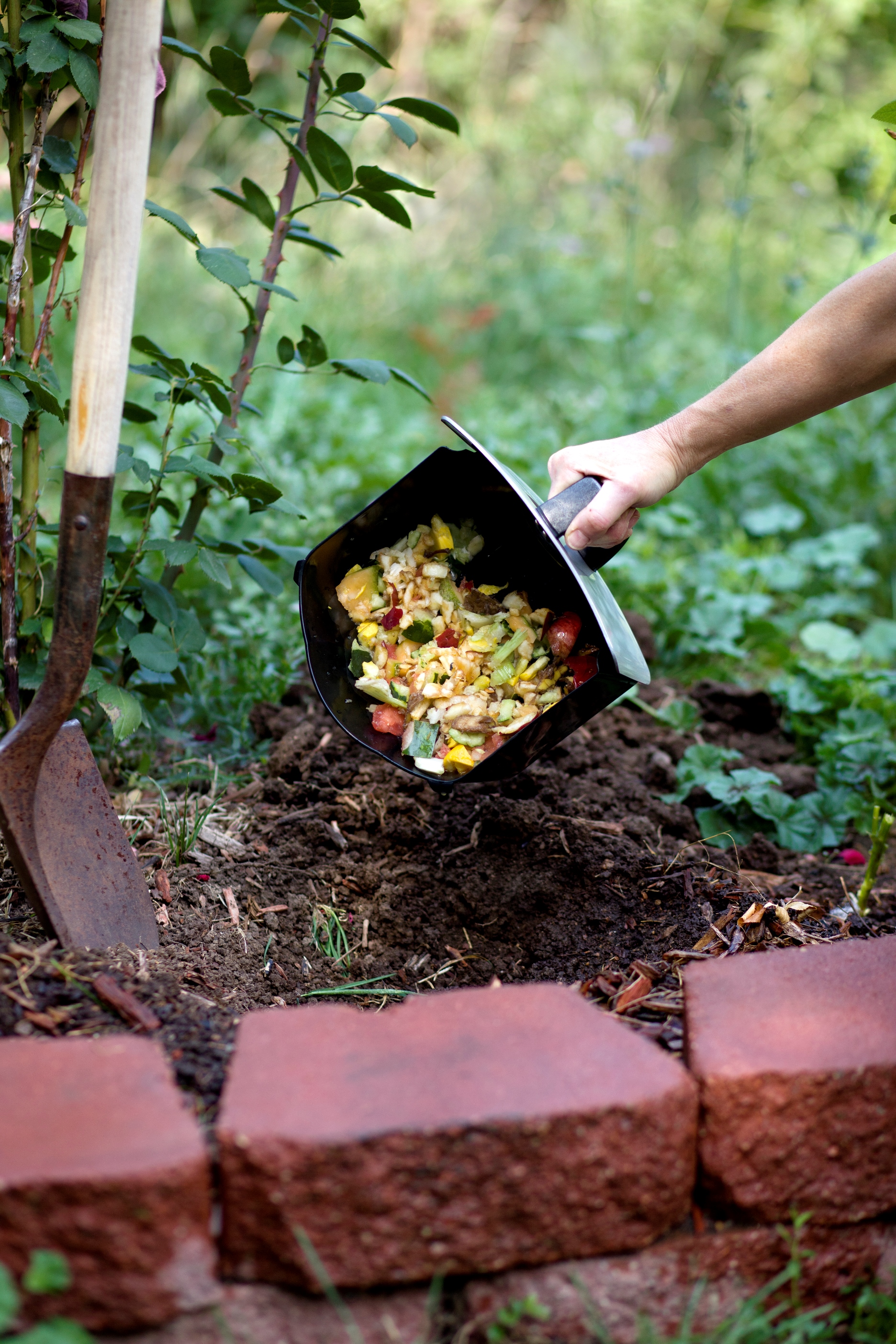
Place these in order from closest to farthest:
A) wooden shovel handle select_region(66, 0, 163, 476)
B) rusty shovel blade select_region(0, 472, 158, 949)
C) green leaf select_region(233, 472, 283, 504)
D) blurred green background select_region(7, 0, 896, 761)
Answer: wooden shovel handle select_region(66, 0, 163, 476), rusty shovel blade select_region(0, 472, 158, 949), green leaf select_region(233, 472, 283, 504), blurred green background select_region(7, 0, 896, 761)

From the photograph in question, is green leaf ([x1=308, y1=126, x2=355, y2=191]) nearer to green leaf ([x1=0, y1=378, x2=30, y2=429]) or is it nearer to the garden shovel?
the garden shovel

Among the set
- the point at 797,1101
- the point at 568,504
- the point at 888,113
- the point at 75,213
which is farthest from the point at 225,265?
the point at 797,1101

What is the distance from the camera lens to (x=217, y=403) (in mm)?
1858

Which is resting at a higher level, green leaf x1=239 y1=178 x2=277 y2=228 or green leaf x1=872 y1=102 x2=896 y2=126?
green leaf x1=872 y1=102 x2=896 y2=126

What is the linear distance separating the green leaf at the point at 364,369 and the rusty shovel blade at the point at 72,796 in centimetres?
66

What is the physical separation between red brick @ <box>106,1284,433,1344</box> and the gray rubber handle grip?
99 cm

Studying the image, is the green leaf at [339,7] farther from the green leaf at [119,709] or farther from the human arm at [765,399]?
the green leaf at [119,709]

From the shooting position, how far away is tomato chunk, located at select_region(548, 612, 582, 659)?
1712 mm

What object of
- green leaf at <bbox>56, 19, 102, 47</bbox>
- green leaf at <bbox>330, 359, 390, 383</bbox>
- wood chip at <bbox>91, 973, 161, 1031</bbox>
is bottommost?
wood chip at <bbox>91, 973, 161, 1031</bbox>

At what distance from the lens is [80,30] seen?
1524mm

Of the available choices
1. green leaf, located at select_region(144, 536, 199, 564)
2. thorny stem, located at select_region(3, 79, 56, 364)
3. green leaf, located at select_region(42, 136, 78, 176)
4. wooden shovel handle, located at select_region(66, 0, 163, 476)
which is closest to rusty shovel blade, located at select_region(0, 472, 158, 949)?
wooden shovel handle, located at select_region(66, 0, 163, 476)

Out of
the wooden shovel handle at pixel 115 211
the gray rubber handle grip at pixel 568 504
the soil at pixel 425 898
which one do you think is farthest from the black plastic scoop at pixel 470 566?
the wooden shovel handle at pixel 115 211

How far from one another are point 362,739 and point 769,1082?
85cm

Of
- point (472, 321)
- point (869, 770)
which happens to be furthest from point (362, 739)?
point (472, 321)
